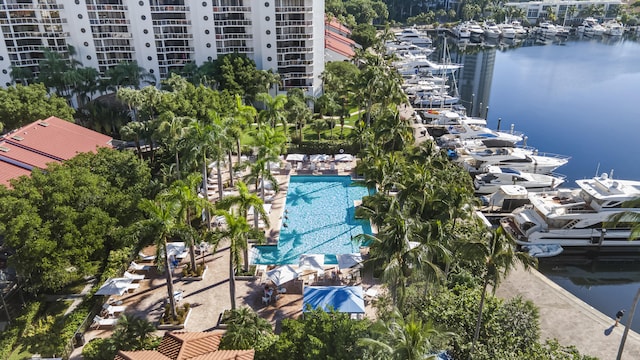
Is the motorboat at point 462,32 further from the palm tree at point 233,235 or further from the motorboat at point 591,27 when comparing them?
the palm tree at point 233,235

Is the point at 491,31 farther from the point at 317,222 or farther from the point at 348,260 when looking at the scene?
the point at 348,260

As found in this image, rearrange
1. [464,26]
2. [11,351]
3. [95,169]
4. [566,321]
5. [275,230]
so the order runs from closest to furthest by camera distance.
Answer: [11,351]
[566,321]
[95,169]
[275,230]
[464,26]

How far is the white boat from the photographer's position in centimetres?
3584

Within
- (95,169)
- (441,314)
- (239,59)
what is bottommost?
(441,314)

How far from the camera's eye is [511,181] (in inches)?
1709

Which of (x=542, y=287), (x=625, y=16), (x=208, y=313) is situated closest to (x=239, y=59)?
(x=208, y=313)

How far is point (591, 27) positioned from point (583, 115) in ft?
317

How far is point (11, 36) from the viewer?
60281 millimetres

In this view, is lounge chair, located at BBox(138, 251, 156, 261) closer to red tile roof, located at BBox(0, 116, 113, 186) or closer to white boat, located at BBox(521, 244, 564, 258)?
red tile roof, located at BBox(0, 116, 113, 186)

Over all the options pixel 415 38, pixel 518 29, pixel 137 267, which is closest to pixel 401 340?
pixel 137 267

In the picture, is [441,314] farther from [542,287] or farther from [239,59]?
[239,59]

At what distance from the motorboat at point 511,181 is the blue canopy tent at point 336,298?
21977 mm

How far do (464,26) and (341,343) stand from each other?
459 ft

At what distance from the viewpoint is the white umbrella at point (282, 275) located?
28.2m
